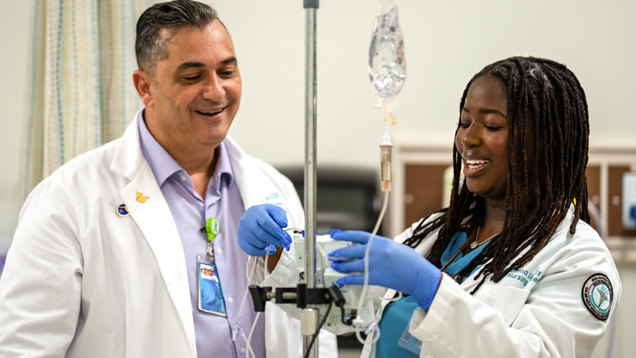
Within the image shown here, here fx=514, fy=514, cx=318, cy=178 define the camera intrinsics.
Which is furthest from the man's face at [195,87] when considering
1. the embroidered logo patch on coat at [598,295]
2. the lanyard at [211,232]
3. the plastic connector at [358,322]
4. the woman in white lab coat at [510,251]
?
the embroidered logo patch on coat at [598,295]

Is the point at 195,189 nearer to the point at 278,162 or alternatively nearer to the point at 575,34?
the point at 278,162

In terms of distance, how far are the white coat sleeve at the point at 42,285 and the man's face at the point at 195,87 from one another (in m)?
0.33

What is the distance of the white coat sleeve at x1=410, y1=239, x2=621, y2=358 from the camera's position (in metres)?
0.82

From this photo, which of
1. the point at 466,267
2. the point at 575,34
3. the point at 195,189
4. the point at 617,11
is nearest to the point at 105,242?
the point at 195,189

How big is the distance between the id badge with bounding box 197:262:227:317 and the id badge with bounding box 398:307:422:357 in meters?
0.47

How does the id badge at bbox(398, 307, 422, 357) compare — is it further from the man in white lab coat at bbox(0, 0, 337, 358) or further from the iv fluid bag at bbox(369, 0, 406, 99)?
the iv fluid bag at bbox(369, 0, 406, 99)

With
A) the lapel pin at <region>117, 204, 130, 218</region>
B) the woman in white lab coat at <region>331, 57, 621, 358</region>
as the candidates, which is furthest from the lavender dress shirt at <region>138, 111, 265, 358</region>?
the woman in white lab coat at <region>331, 57, 621, 358</region>

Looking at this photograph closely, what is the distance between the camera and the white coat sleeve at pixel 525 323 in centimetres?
82

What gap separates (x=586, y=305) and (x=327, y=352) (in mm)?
812

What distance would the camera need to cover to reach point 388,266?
0.84 m

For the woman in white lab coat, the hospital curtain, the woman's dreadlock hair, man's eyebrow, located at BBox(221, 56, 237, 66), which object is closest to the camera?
the woman in white lab coat

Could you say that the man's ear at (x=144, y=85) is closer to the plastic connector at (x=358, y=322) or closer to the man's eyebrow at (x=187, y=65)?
the man's eyebrow at (x=187, y=65)

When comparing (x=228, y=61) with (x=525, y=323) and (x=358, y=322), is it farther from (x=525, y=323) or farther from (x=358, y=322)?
(x=525, y=323)

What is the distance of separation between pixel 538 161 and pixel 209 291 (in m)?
0.80
